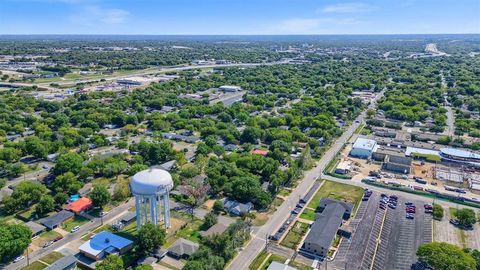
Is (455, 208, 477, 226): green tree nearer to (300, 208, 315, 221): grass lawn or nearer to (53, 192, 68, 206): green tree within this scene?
(300, 208, 315, 221): grass lawn

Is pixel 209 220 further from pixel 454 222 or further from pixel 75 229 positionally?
pixel 454 222

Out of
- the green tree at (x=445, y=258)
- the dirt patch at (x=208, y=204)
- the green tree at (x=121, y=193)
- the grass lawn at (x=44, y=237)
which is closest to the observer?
the green tree at (x=445, y=258)

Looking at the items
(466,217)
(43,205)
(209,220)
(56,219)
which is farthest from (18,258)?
(466,217)

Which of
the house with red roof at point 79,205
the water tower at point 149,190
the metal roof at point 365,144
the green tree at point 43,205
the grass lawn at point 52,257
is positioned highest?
the water tower at point 149,190

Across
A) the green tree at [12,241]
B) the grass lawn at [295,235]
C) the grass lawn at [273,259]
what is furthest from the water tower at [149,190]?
the grass lawn at [295,235]

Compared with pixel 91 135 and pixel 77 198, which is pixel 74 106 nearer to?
pixel 91 135

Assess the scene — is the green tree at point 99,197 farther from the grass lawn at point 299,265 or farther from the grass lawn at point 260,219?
the grass lawn at point 299,265

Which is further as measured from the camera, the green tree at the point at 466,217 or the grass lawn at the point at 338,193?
the grass lawn at the point at 338,193
